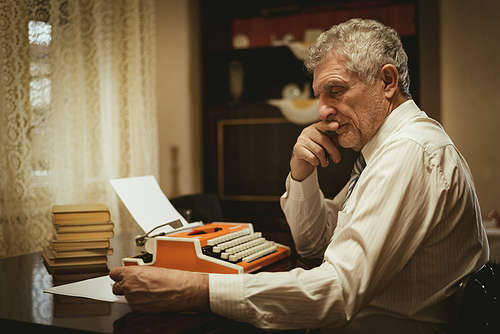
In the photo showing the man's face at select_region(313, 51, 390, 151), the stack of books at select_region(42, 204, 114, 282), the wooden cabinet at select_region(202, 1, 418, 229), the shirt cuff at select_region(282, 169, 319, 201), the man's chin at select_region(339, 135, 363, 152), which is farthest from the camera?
the wooden cabinet at select_region(202, 1, 418, 229)

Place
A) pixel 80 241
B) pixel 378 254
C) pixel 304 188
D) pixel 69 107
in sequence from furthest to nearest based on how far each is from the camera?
pixel 69 107, pixel 304 188, pixel 80 241, pixel 378 254

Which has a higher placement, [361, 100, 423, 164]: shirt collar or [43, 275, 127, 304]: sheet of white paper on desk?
[361, 100, 423, 164]: shirt collar

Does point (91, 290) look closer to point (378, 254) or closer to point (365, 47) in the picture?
point (378, 254)

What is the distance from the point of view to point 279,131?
381cm

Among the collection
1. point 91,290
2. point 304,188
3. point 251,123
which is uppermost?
point 251,123

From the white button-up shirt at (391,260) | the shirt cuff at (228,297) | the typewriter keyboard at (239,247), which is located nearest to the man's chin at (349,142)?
the white button-up shirt at (391,260)

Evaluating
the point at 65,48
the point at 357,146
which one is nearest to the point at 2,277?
the point at 357,146

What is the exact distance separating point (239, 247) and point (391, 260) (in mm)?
488

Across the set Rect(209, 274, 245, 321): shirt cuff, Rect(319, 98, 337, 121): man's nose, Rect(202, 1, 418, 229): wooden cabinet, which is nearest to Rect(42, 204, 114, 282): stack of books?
Rect(209, 274, 245, 321): shirt cuff

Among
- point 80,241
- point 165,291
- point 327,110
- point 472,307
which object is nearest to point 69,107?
point 80,241

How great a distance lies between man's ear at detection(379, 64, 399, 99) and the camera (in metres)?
1.14

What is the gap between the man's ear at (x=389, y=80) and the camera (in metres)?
1.14

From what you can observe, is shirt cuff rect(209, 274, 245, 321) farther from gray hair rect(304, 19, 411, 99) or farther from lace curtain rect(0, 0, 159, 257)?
lace curtain rect(0, 0, 159, 257)

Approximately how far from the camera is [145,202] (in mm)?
1407
